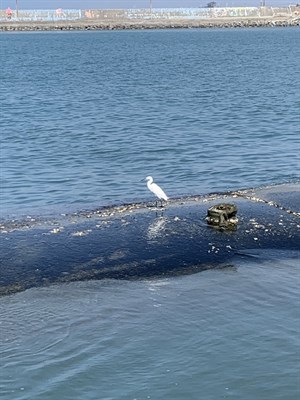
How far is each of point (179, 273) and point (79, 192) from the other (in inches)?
361

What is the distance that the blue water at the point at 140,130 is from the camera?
81.6 feet

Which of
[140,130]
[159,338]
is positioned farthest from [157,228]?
[140,130]

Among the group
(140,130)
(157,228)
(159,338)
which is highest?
(140,130)

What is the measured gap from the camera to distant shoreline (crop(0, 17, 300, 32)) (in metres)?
178

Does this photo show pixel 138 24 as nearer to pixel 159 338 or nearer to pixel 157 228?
pixel 157 228

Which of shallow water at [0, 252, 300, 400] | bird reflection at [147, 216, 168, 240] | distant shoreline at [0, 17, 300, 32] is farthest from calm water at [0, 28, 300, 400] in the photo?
distant shoreline at [0, 17, 300, 32]

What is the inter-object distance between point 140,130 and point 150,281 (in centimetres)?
2174

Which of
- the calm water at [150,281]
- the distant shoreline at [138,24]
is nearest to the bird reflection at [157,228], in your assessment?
the calm water at [150,281]

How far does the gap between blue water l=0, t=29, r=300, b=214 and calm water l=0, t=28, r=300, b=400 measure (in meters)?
0.09

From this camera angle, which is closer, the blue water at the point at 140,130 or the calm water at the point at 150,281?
the calm water at the point at 150,281

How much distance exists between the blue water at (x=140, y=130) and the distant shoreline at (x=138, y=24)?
108 metres

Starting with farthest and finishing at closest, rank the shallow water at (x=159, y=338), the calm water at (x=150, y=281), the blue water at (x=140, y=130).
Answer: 1. the blue water at (x=140, y=130)
2. the calm water at (x=150, y=281)
3. the shallow water at (x=159, y=338)

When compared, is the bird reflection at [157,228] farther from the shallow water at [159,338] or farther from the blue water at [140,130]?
the blue water at [140,130]

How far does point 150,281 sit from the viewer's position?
14555 millimetres
